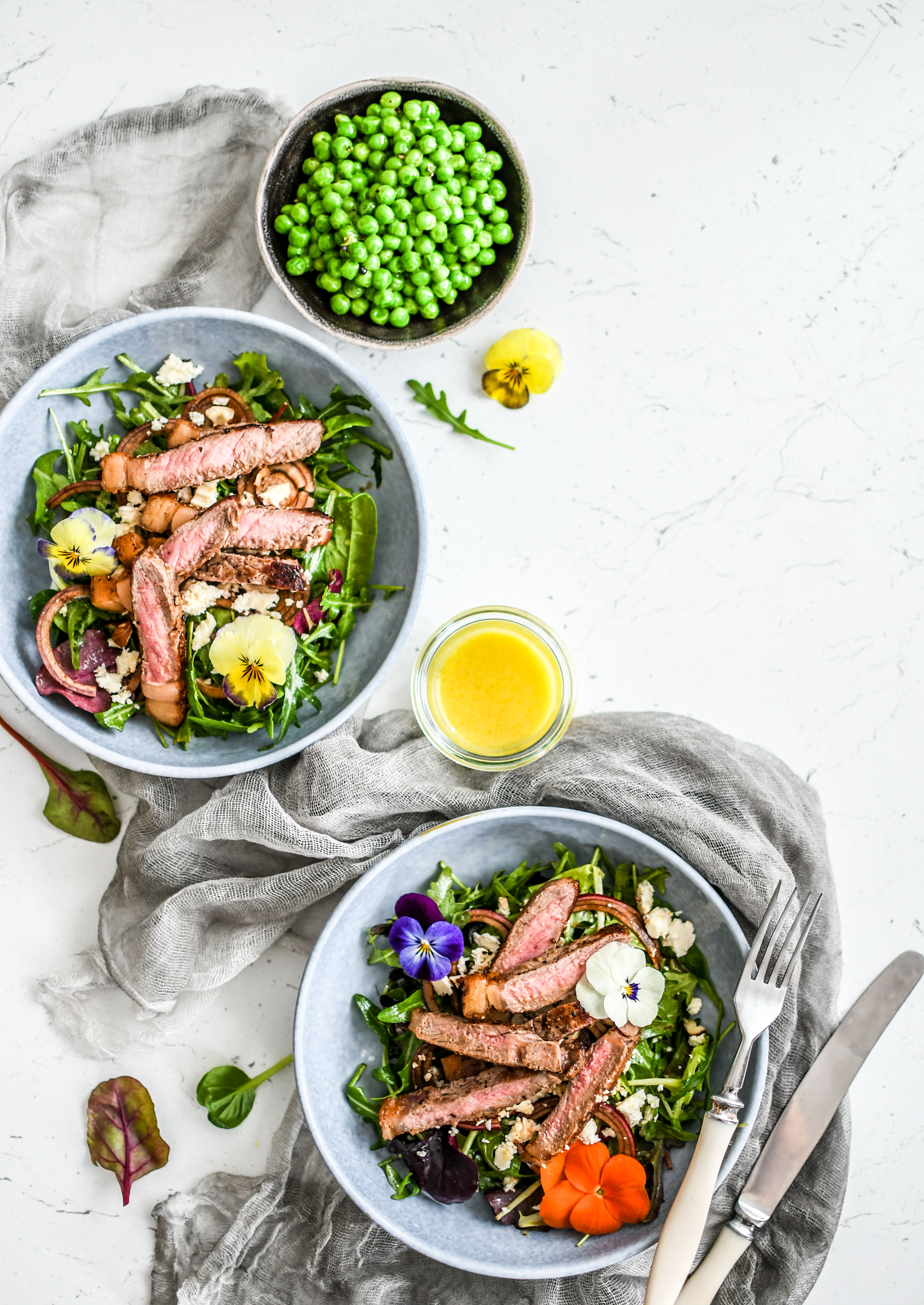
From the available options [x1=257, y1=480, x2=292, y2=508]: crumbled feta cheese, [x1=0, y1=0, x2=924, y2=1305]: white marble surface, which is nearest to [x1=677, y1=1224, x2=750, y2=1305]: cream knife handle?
[x1=0, y1=0, x2=924, y2=1305]: white marble surface

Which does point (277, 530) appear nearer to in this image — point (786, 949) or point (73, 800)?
point (73, 800)

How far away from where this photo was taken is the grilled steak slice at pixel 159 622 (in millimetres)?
2080

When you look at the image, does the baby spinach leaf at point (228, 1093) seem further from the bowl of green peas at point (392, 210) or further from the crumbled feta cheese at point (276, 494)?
the bowl of green peas at point (392, 210)

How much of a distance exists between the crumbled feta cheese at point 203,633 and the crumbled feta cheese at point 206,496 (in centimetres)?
29

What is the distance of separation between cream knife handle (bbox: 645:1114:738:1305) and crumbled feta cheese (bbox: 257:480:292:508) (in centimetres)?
177

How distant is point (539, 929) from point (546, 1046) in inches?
10.4

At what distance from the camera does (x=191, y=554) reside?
213cm

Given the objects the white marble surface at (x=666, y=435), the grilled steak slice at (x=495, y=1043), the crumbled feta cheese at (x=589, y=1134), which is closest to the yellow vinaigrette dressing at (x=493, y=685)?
the white marble surface at (x=666, y=435)

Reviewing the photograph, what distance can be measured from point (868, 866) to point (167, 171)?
2706mm

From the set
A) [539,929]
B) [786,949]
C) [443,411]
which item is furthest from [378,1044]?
[443,411]

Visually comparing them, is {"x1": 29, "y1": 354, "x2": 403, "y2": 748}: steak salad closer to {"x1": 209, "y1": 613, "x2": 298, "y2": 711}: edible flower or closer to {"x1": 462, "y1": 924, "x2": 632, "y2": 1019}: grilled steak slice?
{"x1": 209, "y1": 613, "x2": 298, "y2": 711}: edible flower

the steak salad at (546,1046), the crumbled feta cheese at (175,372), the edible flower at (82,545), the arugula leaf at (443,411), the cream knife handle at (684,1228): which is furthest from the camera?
the arugula leaf at (443,411)

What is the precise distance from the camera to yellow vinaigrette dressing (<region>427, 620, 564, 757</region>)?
7.64 feet

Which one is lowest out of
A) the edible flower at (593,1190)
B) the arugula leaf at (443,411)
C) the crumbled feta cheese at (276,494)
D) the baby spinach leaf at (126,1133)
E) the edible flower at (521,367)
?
the baby spinach leaf at (126,1133)
